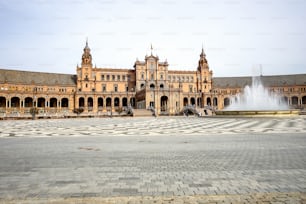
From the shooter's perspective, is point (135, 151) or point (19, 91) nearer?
point (135, 151)

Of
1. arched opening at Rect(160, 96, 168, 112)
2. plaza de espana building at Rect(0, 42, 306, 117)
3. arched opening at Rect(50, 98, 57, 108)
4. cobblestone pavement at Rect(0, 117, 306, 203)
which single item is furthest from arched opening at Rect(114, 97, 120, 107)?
cobblestone pavement at Rect(0, 117, 306, 203)

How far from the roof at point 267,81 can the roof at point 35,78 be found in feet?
203

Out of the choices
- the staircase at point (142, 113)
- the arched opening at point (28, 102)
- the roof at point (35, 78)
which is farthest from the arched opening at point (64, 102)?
the staircase at point (142, 113)

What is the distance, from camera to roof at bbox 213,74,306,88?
104 meters

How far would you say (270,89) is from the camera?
335 feet

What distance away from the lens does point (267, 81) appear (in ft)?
351

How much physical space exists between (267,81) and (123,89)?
63210 millimetres

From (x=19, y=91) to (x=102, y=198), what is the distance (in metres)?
81.9

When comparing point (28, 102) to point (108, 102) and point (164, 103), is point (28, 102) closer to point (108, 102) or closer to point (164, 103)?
point (108, 102)

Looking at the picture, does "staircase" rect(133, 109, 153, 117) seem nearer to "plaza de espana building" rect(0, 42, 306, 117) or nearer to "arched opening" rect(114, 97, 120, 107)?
"plaza de espana building" rect(0, 42, 306, 117)

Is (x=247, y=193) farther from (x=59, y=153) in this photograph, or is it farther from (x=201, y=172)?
(x=59, y=153)

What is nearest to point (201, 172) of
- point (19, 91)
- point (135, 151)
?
point (135, 151)

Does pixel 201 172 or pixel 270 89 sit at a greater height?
pixel 270 89

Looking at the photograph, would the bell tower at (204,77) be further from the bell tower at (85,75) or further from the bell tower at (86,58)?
the bell tower at (86,58)
